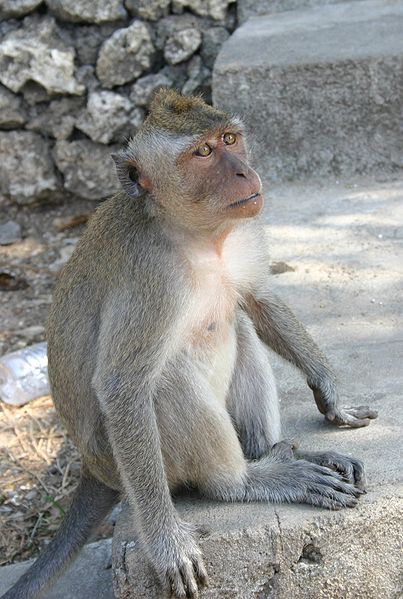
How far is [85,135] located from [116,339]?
423 centimetres

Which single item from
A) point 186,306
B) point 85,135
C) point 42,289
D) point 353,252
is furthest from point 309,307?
point 85,135

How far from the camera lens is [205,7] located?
6.64m

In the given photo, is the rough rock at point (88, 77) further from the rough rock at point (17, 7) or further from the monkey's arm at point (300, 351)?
the monkey's arm at point (300, 351)

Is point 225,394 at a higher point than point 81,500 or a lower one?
higher

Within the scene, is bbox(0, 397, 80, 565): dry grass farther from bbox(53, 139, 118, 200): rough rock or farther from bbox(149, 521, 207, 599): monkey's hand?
bbox(53, 139, 118, 200): rough rock

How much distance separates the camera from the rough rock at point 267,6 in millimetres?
6648

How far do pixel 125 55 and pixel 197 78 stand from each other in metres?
0.55

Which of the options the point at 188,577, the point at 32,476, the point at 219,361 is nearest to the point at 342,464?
the point at 219,361

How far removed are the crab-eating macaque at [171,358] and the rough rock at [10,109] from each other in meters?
3.78

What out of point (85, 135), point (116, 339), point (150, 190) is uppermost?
point (150, 190)

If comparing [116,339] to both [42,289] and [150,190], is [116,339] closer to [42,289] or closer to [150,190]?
[150,190]

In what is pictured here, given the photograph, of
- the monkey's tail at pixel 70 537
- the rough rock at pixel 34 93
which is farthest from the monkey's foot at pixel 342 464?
the rough rock at pixel 34 93

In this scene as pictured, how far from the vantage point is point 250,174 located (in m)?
2.95

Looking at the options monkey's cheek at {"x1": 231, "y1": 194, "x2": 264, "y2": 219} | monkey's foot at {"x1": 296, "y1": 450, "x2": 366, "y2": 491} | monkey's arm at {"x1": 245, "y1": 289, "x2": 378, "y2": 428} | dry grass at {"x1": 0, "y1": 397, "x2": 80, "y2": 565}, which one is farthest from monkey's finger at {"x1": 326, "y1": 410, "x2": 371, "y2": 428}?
dry grass at {"x1": 0, "y1": 397, "x2": 80, "y2": 565}
